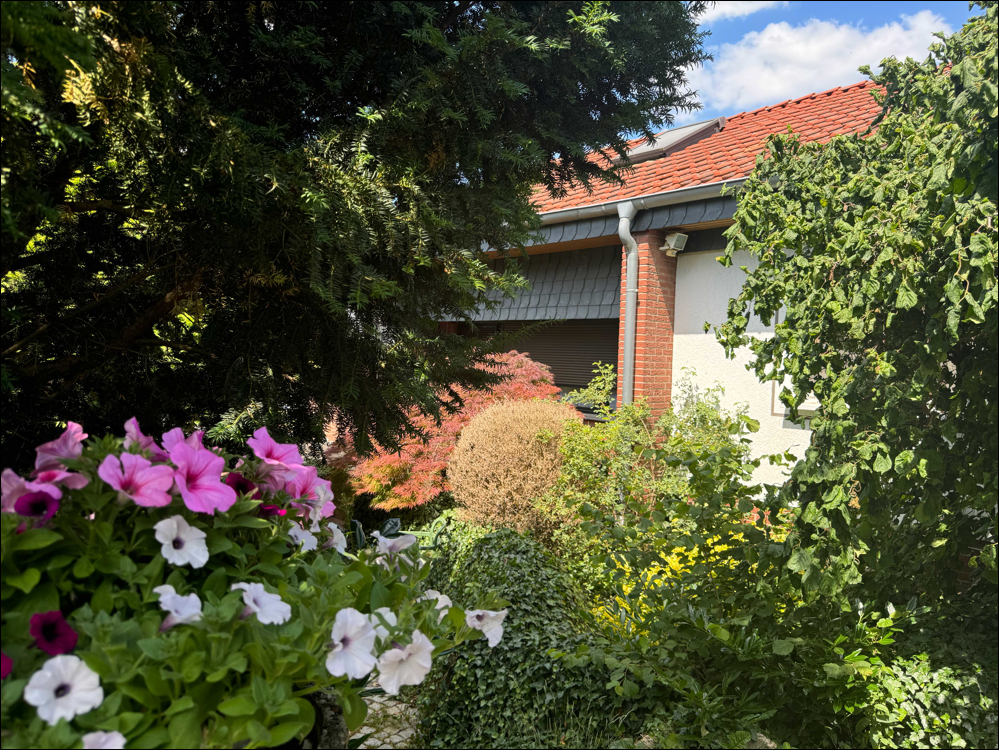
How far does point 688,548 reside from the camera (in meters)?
2.64

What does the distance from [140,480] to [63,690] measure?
37cm

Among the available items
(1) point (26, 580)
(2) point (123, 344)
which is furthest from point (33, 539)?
(2) point (123, 344)

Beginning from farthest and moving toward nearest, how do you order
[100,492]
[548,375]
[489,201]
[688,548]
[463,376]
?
[548,375], [463,376], [688,548], [489,201], [100,492]

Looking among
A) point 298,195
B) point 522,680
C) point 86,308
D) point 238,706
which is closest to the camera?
point 238,706

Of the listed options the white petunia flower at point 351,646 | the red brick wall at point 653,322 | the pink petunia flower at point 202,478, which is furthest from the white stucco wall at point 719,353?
the pink petunia flower at point 202,478

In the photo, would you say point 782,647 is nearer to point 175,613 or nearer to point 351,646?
point 351,646

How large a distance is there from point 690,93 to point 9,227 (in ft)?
8.37

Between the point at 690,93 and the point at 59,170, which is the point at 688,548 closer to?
the point at 690,93

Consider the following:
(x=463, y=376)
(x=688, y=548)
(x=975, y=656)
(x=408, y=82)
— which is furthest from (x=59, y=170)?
(x=975, y=656)

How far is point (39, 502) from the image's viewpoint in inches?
46.0

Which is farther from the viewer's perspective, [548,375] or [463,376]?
[548,375]

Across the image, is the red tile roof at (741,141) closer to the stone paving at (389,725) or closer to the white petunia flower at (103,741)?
the stone paving at (389,725)

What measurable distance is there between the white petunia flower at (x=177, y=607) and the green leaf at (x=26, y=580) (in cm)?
19

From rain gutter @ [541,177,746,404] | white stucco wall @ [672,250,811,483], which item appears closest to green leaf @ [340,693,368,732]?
white stucco wall @ [672,250,811,483]
